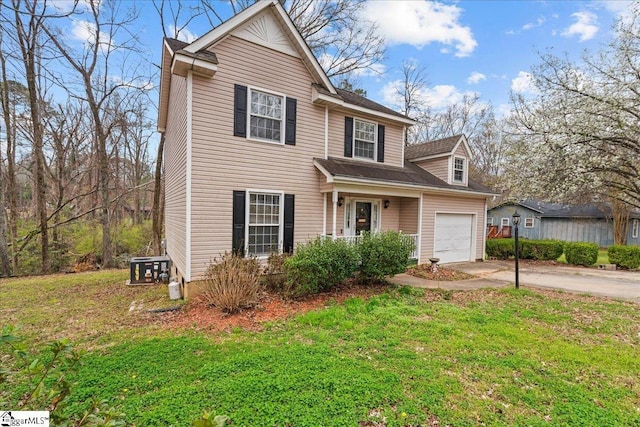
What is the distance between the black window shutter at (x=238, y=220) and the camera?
7746mm

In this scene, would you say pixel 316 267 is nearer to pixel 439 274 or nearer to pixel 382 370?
pixel 382 370

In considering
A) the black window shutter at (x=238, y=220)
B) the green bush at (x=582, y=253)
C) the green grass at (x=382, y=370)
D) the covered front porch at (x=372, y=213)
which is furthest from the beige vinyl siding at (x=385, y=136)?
the green bush at (x=582, y=253)

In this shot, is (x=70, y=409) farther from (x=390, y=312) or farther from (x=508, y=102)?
(x=508, y=102)

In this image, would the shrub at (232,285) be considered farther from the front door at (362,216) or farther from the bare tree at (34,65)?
the bare tree at (34,65)

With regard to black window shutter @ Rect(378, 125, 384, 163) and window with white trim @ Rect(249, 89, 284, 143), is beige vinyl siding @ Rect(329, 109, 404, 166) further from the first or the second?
window with white trim @ Rect(249, 89, 284, 143)

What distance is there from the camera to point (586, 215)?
23859mm

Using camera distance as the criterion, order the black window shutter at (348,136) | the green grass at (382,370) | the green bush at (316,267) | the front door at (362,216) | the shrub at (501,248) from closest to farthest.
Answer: the green grass at (382,370) < the green bush at (316,267) < the black window shutter at (348,136) < the front door at (362,216) < the shrub at (501,248)

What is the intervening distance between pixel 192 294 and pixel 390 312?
4.73 meters

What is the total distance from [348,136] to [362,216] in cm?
294

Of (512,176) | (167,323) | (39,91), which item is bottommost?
(167,323)

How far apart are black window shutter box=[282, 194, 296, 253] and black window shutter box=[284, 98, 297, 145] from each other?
5.36 ft

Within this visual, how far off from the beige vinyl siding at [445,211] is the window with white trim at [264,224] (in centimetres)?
602

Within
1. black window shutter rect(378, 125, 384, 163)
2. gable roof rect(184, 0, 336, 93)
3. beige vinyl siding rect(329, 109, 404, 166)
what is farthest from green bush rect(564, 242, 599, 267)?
gable roof rect(184, 0, 336, 93)

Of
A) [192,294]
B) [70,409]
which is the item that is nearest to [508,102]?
[192,294]
